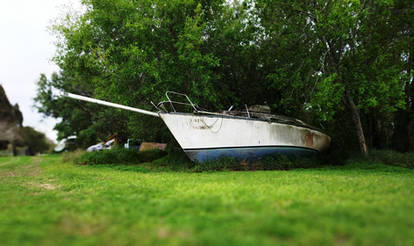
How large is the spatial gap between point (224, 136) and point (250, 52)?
5379 mm

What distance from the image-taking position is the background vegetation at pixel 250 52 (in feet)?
29.9

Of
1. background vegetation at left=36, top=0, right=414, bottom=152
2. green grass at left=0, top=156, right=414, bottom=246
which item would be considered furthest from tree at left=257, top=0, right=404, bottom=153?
green grass at left=0, top=156, right=414, bottom=246

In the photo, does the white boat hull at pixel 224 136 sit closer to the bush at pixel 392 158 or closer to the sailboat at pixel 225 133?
the sailboat at pixel 225 133

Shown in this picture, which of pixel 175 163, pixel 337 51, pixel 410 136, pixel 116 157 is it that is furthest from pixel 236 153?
pixel 410 136

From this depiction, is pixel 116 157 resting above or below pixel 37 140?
below

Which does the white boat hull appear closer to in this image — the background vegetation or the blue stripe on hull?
the blue stripe on hull

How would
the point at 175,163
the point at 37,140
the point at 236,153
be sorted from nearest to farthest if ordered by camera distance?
the point at 236,153 → the point at 175,163 → the point at 37,140

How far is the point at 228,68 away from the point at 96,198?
9597 millimetres

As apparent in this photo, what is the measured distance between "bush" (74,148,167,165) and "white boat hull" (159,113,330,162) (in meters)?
4.73

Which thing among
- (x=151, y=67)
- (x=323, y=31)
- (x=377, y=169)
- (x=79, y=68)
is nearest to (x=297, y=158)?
(x=377, y=169)

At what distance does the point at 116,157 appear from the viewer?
11938 mm

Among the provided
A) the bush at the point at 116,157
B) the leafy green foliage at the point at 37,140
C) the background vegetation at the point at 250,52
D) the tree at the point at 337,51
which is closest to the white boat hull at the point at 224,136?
the background vegetation at the point at 250,52

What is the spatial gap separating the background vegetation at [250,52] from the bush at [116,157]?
1.47m

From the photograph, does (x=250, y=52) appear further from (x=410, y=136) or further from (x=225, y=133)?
(x=410, y=136)
